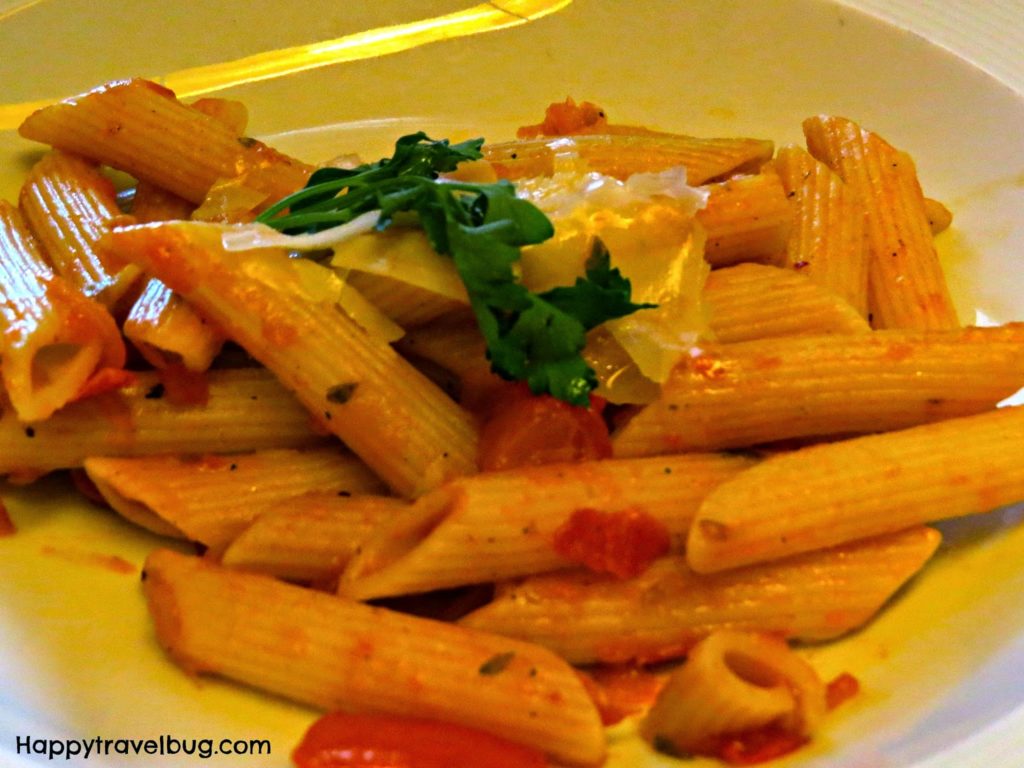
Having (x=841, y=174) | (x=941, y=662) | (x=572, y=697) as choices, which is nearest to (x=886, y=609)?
(x=941, y=662)

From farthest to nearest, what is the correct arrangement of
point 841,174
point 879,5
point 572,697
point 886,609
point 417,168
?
point 879,5 < point 841,174 < point 417,168 < point 886,609 < point 572,697

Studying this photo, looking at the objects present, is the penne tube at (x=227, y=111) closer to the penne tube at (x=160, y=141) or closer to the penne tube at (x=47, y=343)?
the penne tube at (x=160, y=141)

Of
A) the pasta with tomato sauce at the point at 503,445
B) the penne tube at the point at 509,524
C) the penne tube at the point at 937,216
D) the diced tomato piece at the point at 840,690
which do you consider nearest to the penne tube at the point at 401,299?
the pasta with tomato sauce at the point at 503,445

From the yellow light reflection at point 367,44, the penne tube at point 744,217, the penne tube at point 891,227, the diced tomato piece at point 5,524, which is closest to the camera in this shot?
the diced tomato piece at point 5,524

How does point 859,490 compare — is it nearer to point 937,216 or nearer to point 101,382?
point 937,216

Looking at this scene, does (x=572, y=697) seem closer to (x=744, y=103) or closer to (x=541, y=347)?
(x=541, y=347)

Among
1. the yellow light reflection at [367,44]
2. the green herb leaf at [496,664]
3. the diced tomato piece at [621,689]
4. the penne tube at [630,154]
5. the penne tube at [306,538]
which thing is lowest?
the diced tomato piece at [621,689]

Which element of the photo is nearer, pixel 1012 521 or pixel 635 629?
pixel 635 629

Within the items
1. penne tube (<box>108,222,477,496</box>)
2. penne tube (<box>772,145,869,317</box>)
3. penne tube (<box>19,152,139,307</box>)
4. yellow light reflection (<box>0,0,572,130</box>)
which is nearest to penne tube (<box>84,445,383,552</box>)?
penne tube (<box>108,222,477,496</box>)
